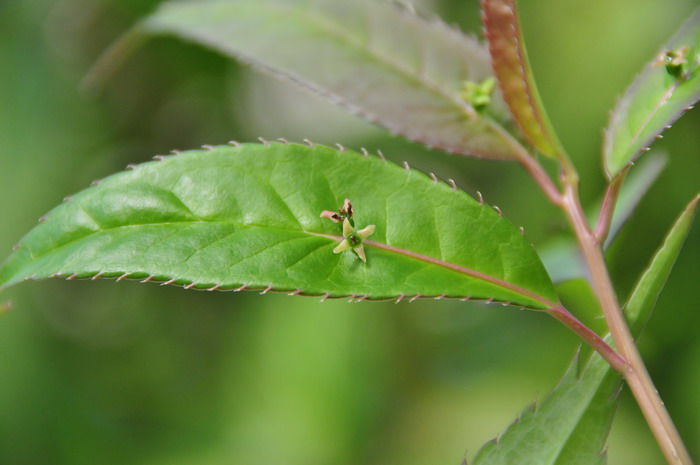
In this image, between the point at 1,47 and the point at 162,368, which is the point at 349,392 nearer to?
the point at 162,368

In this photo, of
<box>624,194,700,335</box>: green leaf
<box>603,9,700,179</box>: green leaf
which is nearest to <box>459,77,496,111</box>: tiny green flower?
<box>603,9,700,179</box>: green leaf

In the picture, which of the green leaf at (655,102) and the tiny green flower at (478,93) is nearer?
the green leaf at (655,102)

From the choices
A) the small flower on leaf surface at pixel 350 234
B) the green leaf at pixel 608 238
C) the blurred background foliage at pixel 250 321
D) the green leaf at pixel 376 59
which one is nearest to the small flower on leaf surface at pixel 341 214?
the small flower on leaf surface at pixel 350 234

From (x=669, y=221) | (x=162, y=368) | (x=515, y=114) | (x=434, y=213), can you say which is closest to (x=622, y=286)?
(x=669, y=221)

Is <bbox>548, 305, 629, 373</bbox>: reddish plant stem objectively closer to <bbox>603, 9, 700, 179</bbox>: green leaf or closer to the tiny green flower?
<bbox>603, 9, 700, 179</bbox>: green leaf

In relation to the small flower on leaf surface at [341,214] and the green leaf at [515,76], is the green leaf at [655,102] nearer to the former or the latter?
the green leaf at [515,76]

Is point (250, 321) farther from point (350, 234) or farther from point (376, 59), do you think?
point (350, 234)

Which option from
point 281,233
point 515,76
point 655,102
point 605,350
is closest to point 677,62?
point 655,102
